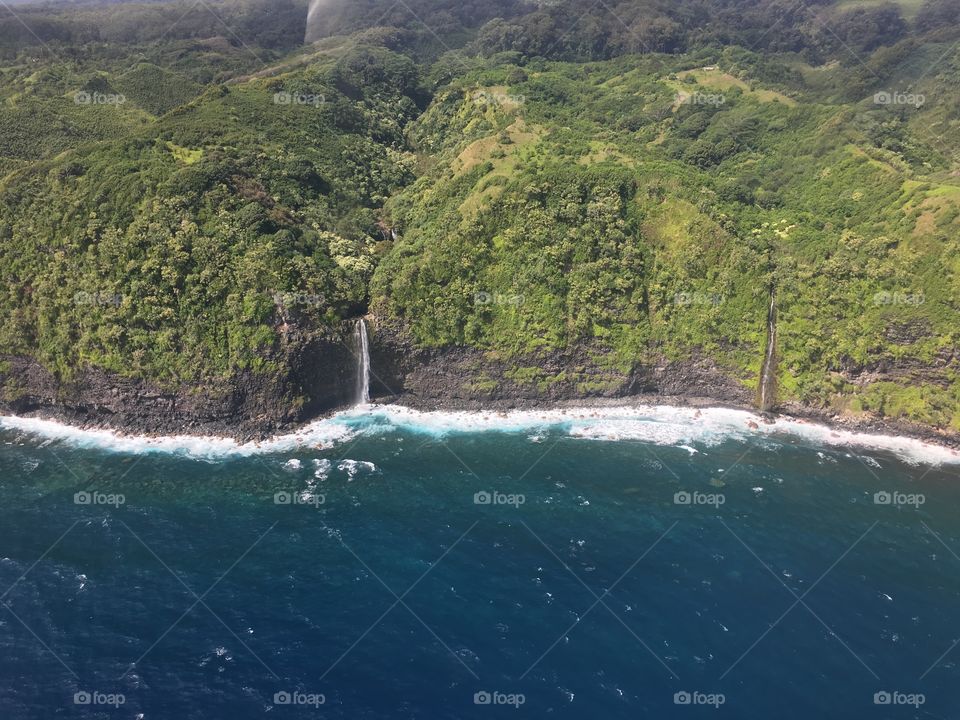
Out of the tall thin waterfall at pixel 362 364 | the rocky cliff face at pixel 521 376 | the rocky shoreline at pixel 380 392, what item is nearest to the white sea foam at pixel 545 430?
the rocky shoreline at pixel 380 392

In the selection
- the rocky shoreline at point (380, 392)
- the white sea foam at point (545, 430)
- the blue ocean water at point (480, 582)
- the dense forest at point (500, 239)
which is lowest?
the blue ocean water at point (480, 582)

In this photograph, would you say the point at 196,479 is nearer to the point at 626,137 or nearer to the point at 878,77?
the point at 626,137

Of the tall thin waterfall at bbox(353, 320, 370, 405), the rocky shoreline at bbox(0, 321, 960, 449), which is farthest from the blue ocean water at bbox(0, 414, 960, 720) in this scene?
the tall thin waterfall at bbox(353, 320, 370, 405)

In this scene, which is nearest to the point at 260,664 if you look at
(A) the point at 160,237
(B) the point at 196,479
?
(B) the point at 196,479

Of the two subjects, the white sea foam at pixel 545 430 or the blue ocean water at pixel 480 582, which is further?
the white sea foam at pixel 545 430

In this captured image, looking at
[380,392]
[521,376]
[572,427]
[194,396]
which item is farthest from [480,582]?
[194,396]

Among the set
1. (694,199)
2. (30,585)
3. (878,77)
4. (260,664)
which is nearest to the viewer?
(260,664)

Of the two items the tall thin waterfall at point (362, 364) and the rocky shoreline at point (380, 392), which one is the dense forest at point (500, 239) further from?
the tall thin waterfall at point (362, 364)
